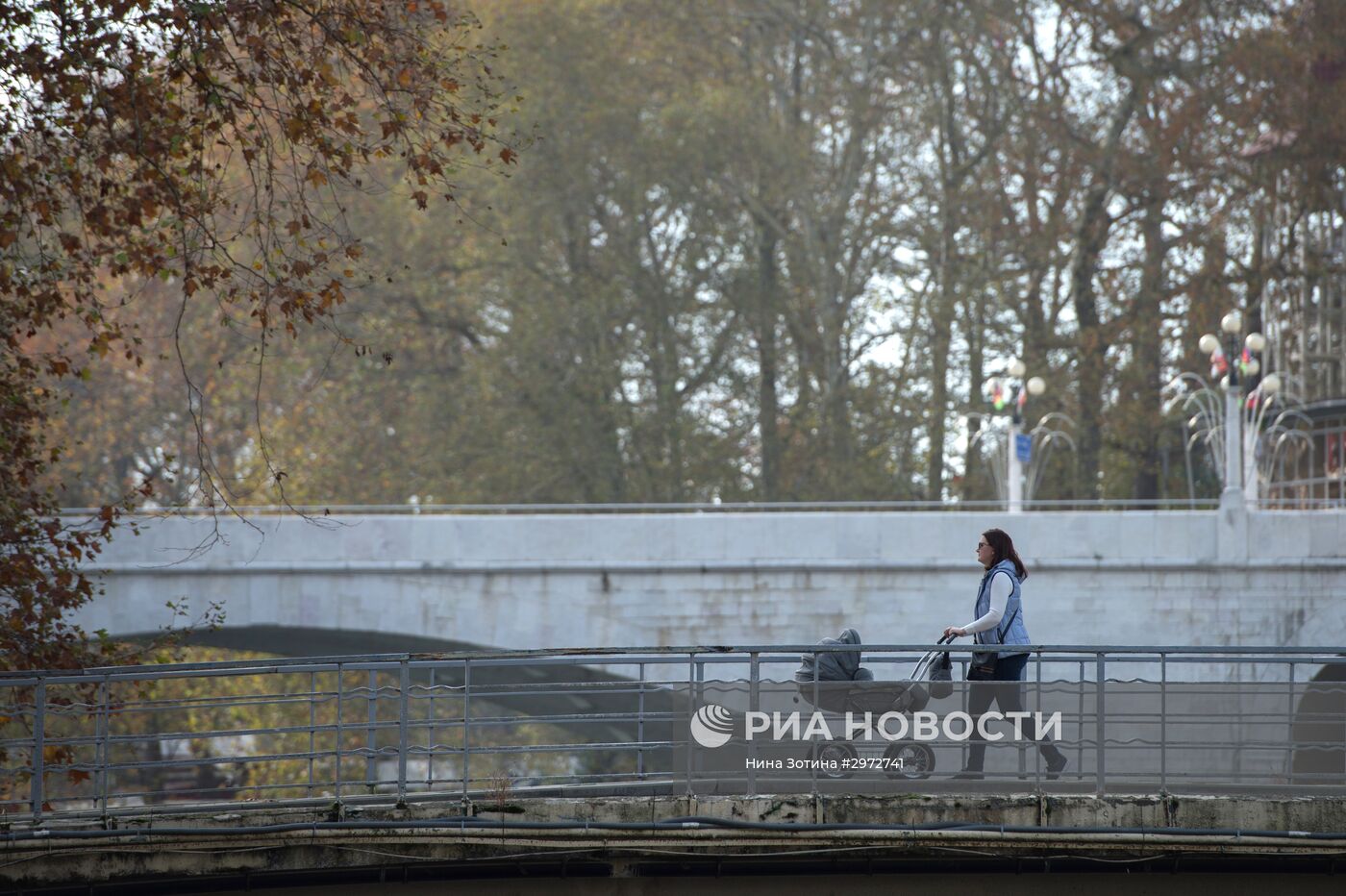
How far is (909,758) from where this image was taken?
8.98m

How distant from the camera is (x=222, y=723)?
27.5 meters

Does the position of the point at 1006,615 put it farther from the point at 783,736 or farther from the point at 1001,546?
the point at 783,736

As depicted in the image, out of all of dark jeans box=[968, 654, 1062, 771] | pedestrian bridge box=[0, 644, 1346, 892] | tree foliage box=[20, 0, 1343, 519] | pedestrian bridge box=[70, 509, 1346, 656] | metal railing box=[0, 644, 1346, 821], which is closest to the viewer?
pedestrian bridge box=[0, 644, 1346, 892]

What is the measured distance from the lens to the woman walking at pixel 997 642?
8.84 metres

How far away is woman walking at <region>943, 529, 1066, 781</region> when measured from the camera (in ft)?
29.0

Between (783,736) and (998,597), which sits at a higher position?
(998,597)

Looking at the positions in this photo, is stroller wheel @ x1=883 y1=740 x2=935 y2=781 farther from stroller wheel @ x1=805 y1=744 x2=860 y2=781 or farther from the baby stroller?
stroller wheel @ x1=805 y1=744 x2=860 y2=781

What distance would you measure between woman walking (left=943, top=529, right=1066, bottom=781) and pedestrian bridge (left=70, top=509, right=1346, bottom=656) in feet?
32.5

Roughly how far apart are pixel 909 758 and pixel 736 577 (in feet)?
34.6

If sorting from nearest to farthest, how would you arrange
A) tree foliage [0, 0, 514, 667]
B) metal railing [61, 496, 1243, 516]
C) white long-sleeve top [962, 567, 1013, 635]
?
white long-sleeve top [962, 567, 1013, 635] → tree foliage [0, 0, 514, 667] → metal railing [61, 496, 1243, 516]

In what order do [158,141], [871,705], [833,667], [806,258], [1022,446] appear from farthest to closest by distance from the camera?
[806,258], [1022,446], [158,141], [833,667], [871,705]

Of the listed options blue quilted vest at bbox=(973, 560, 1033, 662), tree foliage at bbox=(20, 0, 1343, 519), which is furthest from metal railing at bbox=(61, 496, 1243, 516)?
blue quilted vest at bbox=(973, 560, 1033, 662)

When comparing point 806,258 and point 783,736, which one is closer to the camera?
point 783,736

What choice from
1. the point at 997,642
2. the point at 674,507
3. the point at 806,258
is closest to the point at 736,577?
the point at 674,507
